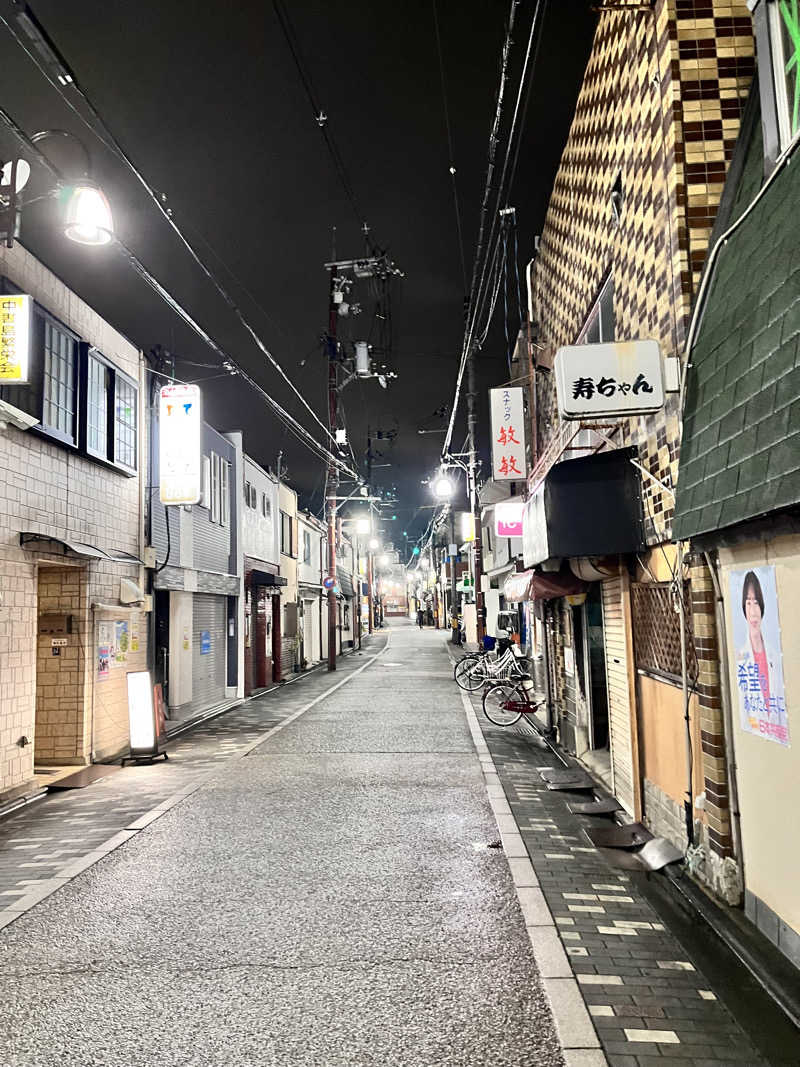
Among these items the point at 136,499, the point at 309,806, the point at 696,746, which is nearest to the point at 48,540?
the point at 136,499

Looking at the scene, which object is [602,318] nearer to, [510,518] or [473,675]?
[510,518]

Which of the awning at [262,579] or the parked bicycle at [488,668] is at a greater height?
the awning at [262,579]

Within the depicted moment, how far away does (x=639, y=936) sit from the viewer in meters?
5.54

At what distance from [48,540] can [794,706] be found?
9.67 m

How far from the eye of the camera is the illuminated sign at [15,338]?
30.2ft

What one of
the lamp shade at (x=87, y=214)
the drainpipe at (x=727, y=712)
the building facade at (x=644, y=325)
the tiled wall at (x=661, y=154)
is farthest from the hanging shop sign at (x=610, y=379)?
the lamp shade at (x=87, y=214)

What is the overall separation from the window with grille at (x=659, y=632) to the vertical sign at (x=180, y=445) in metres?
9.29

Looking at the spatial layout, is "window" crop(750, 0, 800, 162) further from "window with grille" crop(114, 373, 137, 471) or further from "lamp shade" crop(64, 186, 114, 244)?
"window with grille" crop(114, 373, 137, 471)

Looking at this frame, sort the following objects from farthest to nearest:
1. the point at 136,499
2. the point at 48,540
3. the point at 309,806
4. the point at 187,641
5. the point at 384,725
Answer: the point at 187,641, the point at 384,725, the point at 136,499, the point at 48,540, the point at 309,806

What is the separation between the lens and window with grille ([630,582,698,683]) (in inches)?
271

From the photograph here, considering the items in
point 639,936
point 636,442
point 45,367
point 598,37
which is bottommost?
point 639,936

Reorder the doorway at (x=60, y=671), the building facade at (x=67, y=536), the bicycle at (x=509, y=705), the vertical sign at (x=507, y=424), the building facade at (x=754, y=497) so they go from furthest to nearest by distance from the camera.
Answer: the vertical sign at (x=507, y=424)
the bicycle at (x=509, y=705)
the doorway at (x=60, y=671)
the building facade at (x=67, y=536)
the building facade at (x=754, y=497)

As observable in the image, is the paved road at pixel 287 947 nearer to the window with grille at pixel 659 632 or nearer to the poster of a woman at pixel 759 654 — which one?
the poster of a woman at pixel 759 654

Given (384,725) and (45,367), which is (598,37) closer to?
(45,367)
